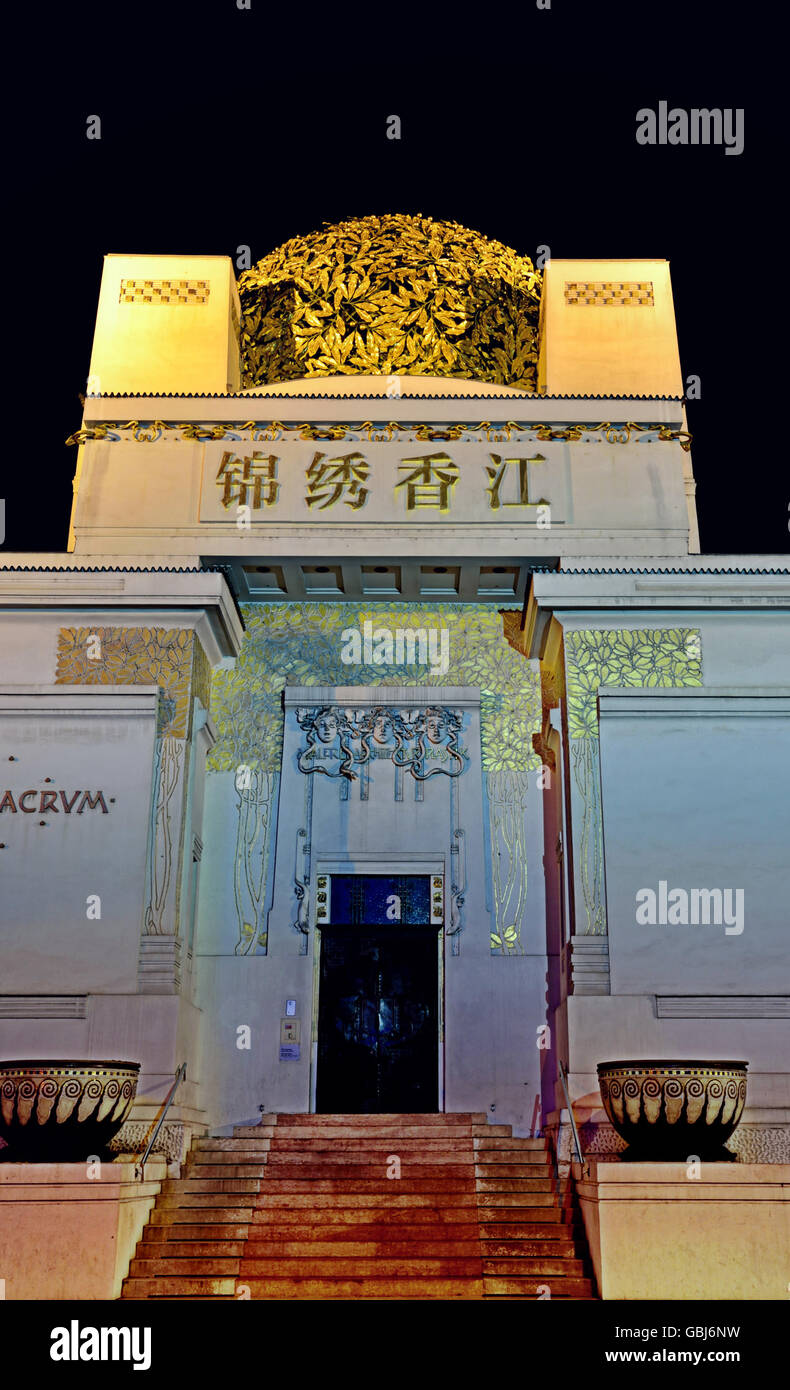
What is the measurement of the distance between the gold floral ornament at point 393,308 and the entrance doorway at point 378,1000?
16.7ft

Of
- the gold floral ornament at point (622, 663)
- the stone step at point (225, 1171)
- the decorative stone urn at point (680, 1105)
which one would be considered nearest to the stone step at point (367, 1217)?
the stone step at point (225, 1171)

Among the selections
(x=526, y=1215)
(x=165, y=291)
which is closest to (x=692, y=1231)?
(x=526, y=1215)

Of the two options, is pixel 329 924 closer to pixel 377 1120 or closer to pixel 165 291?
pixel 377 1120

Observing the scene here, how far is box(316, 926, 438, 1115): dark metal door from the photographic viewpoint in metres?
10.2

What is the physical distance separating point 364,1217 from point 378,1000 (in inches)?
108

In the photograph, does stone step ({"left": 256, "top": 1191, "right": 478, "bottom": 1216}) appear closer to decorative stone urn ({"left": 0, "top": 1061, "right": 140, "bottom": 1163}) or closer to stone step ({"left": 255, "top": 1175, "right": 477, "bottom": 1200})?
stone step ({"left": 255, "top": 1175, "right": 477, "bottom": 1200})

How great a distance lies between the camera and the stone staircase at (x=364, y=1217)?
6992 mm

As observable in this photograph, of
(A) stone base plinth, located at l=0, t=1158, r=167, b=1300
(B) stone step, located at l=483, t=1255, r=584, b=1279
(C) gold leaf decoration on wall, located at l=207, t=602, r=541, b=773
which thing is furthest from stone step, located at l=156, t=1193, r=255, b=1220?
(C) gold leaf decoration on wall, located at l=207, t=602, r=541, b=773

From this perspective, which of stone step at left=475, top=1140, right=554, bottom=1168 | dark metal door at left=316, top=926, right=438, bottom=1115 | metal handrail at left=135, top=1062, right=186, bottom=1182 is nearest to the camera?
metal handrail at left=135, top=1062, right=186, bottom=1182

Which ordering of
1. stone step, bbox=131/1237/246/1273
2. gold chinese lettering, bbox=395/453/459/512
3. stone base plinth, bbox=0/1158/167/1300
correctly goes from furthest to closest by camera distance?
gold chinese lettering, bbox=395/453/459/512, stone step, bbox=131/1237/246/1273, stone base plinth, bbox=0/1158/167/1300

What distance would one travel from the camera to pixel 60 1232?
6.60 meters

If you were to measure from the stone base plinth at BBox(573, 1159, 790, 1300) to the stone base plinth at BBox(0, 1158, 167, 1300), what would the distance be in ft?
8.62
